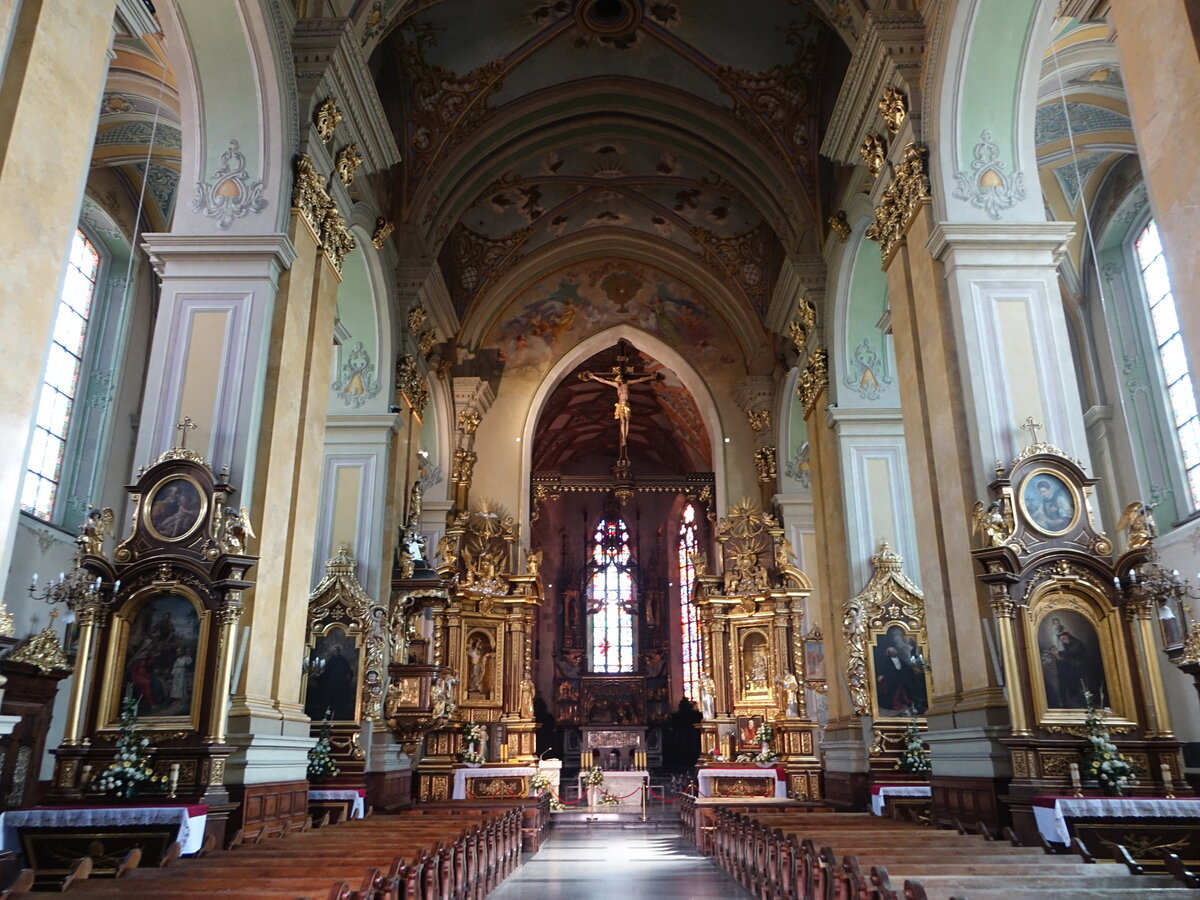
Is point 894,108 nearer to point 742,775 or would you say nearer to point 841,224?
point 841,224

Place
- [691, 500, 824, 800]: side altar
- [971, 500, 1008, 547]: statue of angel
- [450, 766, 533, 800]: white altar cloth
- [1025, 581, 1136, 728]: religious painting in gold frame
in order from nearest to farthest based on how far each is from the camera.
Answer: [1025, 581, 1136, 728]: religious painting in gold frame, [971, 500, 1008, 547]: statue of angel, [450, 766, 533, 800]: white altar cloth, [691, 500, 824, 800]: side altar

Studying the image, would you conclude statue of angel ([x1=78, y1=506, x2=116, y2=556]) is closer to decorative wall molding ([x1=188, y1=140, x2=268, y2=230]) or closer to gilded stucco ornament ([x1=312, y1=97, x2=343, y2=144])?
decorative wall molding ([x1=188, y1=140, x2=268, y2=230])

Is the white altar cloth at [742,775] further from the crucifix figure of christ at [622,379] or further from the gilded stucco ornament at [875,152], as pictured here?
the gilded stucco ornament at [875,152]

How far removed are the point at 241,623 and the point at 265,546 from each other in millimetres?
645

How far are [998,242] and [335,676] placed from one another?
8.57 metres

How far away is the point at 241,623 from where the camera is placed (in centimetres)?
762

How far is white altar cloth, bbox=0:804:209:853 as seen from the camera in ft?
20.1

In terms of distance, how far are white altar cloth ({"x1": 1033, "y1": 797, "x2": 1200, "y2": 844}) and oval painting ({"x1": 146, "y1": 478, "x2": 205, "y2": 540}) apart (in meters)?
6.38

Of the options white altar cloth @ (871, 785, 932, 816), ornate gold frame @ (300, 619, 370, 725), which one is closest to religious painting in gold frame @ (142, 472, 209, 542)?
ornate gold frame @ (300, 619, 370, 725)

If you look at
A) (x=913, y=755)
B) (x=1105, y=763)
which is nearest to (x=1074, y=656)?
(x=1105, y=763)

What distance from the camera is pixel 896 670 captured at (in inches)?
462

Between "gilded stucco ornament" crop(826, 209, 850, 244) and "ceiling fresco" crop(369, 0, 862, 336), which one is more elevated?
"ceiling fresco" crop(369, 0, 862, 336)

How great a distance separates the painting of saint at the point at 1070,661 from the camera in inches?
281

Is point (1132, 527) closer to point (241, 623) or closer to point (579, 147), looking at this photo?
point (241, 623)
